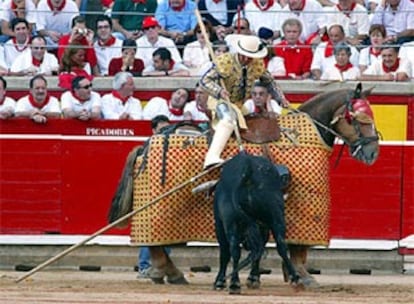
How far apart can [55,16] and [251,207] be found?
182 inches

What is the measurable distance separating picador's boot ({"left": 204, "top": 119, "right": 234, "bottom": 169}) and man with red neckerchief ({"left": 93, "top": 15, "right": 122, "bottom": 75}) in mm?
3117

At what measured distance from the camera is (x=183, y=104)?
15.3 meters

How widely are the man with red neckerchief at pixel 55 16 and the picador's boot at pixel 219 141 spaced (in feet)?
12.0

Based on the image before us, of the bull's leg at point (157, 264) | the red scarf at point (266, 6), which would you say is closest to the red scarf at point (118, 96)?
the red scarf at point (266, 6)

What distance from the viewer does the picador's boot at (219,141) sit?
505 inches

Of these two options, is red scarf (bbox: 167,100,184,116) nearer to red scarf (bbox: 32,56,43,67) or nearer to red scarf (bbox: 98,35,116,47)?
red scarf (bbox: 98,35,116,47)

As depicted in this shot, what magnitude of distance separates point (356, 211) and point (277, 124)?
8.91 ft

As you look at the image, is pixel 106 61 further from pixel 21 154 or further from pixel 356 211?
pixel 356 211

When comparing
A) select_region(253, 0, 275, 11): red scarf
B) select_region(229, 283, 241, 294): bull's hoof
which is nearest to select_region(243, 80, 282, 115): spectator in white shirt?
select_region(229, 283, 241, 294): bull's hoof

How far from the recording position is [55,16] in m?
16.2

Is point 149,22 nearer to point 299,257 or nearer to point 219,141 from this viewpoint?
point 219,141

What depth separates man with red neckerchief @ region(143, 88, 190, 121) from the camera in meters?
15.2

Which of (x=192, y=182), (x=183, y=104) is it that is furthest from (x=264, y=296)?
(x=183, y=104)

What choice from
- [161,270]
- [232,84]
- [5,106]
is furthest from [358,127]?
[5,106]
